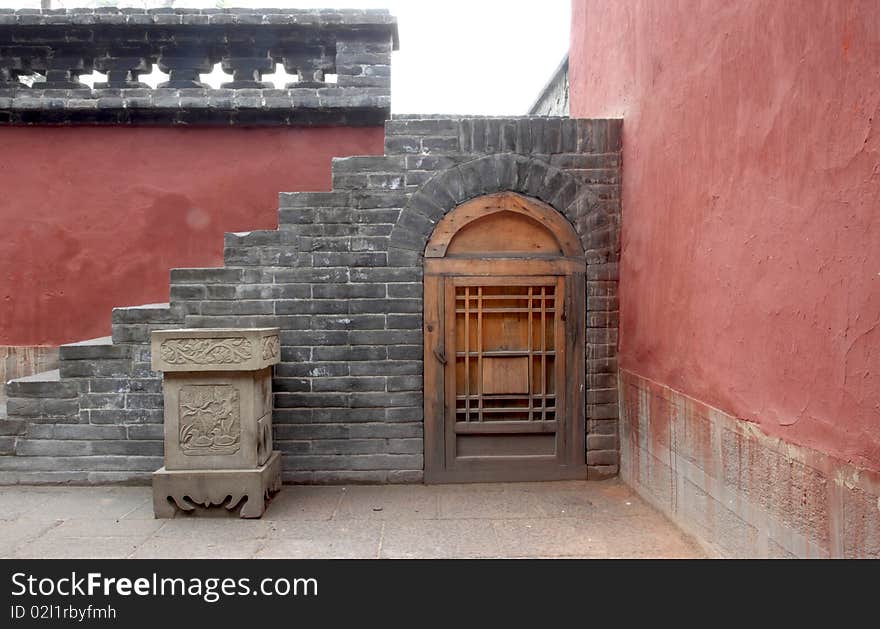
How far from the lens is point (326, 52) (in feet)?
18.1

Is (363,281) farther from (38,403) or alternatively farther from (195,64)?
(195,64)

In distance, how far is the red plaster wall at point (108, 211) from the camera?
533 cm

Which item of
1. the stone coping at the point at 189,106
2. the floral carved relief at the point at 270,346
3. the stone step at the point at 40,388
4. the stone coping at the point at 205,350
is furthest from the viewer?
the stone coping at the point at 189,106

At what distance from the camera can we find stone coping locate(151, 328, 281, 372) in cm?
390

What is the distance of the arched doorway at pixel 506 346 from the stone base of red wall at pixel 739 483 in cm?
51

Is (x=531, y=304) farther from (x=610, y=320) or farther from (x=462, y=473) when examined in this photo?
(x=462, y=473)

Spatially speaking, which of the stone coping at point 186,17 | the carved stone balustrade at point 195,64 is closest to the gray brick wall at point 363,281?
the carved stone balustrade at point 195,64

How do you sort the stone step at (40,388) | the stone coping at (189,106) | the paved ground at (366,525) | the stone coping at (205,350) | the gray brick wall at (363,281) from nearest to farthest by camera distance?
the paved ground at (366,525)
the stone coping at (205,350)
the stone step at (40,388)
the gray brick wall at (363,281)
the stone coping at (189,106)

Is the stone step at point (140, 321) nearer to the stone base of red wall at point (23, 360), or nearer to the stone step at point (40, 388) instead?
the stone step at point (40, 388)

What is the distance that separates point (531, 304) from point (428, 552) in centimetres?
200

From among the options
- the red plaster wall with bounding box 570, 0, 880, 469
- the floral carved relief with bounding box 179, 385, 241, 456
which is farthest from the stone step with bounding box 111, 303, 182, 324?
the red plaster wall with bounding box 570, 0, 880, 469

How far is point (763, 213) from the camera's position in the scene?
2713 mm

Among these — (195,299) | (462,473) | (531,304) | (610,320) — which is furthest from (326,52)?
(462,473)

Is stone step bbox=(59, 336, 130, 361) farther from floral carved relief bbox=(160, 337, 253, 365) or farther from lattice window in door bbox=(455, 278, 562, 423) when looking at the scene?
lattice window in door bbox=(455, 278, 562, 423)
